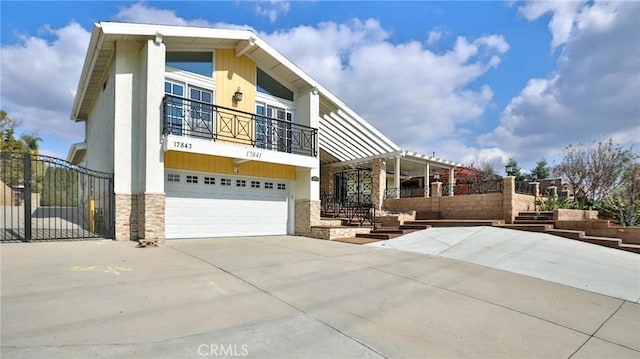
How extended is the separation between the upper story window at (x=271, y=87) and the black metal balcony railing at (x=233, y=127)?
138 cm

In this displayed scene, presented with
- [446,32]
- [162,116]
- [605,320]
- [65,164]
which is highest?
[446,32]

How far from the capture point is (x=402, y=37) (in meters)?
13.9

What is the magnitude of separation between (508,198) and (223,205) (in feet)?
36.6

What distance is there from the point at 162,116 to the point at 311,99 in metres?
6.31

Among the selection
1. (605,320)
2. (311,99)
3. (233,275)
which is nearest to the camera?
(605,320)

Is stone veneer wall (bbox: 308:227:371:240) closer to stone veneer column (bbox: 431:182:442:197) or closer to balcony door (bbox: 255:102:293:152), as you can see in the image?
balcony door (bbox: 255:102:293:152)

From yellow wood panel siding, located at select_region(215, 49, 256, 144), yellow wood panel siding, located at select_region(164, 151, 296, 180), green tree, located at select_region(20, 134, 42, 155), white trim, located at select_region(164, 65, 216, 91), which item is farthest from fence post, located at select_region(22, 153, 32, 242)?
green tree, located at select_region(20, 134, 42, 155)

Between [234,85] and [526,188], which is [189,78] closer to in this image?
[234,85]

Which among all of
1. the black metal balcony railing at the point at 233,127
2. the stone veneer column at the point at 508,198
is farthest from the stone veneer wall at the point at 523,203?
the black metal balcony railing at the point at 233,127

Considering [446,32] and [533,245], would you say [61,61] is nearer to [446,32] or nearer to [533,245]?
[446,32]

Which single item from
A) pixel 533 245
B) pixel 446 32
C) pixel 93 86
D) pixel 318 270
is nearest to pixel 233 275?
pixel 318 270

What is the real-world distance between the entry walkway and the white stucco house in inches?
210

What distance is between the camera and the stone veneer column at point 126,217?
10.6 metres

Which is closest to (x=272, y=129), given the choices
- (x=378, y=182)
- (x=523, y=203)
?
(x=378, y=182)
